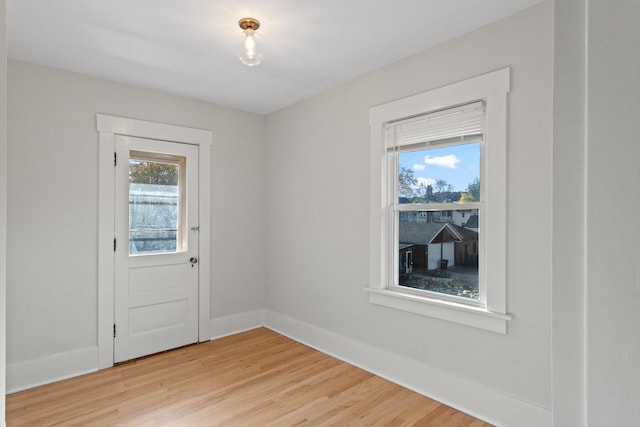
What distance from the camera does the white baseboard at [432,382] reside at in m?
2.21

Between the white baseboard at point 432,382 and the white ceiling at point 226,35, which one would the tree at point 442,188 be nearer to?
the white ceiling at point 226,35

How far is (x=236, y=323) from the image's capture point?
4.13 m

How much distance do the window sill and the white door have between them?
2.00 metres

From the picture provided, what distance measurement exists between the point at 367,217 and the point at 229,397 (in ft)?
5.97

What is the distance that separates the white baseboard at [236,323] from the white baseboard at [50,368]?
1.16 meters

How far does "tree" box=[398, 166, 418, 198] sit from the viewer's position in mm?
2934

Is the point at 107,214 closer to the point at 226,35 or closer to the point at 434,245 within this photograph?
the point at 226,35

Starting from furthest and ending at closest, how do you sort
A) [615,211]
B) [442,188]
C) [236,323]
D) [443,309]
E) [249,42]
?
[236,323] < [442,188] < [443,309] < [249,42] < [615,211]

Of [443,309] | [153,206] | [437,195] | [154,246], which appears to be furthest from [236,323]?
[437,195]


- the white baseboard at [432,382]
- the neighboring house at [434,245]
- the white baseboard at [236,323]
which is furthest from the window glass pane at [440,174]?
the white baseboard at [236,323]

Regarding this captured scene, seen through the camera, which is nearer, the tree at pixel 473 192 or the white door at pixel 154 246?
the tree at pixel 473 192

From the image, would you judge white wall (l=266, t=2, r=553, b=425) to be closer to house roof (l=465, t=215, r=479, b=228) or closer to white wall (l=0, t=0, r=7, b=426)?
house roof (l=465, t=215, r=479, b=228)

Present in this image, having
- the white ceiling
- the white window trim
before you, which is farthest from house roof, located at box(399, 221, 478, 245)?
the white ceiling

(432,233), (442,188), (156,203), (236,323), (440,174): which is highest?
(440,174)
